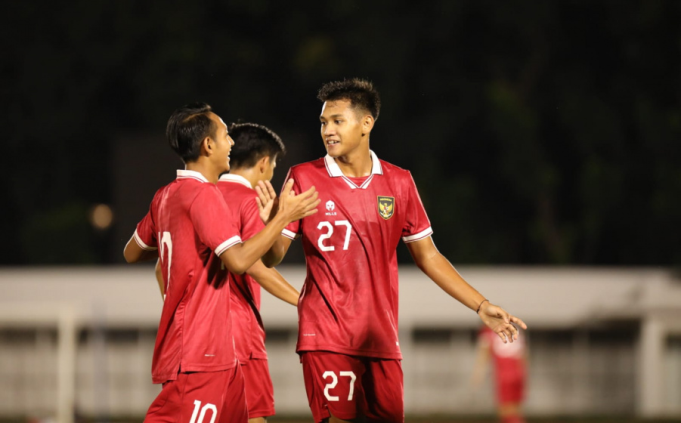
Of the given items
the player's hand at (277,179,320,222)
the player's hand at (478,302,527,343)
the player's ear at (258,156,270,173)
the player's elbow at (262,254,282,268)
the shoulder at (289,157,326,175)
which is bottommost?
the player's hand at (478,302,527,343)

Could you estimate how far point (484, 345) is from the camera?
1453cm

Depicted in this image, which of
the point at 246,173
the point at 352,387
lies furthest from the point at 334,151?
the point at 352,387

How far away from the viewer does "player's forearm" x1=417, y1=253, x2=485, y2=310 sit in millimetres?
5137

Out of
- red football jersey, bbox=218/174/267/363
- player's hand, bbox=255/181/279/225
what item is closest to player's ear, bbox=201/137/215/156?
player's hand, bbox=255/181/279/225

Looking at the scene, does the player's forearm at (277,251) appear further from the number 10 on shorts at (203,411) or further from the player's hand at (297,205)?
the number 10 on shorts at (203,411)

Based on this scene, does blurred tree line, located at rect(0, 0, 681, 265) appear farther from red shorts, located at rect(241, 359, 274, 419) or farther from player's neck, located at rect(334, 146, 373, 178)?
player's neck, located at rect(334, 146, 373, 178)

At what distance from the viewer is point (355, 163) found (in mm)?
5168

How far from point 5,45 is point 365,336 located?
27393 mm

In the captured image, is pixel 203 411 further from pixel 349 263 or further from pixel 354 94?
pixel 354 94

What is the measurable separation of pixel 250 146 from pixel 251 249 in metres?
1.66

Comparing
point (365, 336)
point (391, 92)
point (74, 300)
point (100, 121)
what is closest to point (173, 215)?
point (365, 336)

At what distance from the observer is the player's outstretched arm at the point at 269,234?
449cm

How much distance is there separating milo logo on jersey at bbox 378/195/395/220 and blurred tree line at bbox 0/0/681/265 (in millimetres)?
21298

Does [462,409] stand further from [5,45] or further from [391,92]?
[5,45]
